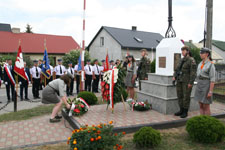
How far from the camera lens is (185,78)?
5535mm

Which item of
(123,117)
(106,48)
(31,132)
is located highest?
(106,48)

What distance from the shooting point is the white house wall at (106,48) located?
26306mm

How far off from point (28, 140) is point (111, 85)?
8.40ft

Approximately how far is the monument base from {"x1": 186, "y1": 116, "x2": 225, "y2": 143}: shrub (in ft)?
5.81

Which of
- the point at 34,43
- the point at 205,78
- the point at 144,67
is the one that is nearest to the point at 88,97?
the point at 144,67

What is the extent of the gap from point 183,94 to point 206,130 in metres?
1.72

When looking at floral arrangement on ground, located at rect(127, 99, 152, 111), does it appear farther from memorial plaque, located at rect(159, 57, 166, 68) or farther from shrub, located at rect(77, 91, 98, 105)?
shrub, located at rect(77, 91, 98, 105)

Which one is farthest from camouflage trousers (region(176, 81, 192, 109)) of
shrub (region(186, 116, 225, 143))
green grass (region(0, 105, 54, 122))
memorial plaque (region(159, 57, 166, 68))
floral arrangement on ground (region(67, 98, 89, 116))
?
green grass (region(0, 105, 54, 122))

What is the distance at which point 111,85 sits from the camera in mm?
5832

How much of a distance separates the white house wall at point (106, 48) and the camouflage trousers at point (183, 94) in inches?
802

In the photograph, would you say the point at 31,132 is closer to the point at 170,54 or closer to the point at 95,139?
the point at 95,139

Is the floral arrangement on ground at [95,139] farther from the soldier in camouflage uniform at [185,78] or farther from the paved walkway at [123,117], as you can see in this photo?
the soldier in camouflage uniform at [185,78]

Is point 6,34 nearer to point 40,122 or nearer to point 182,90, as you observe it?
point 40,122

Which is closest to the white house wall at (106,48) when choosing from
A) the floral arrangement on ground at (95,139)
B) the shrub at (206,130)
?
the shrub at (206,130)
